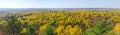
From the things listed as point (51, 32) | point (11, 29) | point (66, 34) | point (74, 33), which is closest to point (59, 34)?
point (66, 34)

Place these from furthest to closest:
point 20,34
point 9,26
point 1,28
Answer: point 1,28 < point 20,34 < point 9,26

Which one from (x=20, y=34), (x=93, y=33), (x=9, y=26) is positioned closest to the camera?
(x=93, y=33)

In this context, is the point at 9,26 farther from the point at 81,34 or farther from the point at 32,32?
the point at 81,34

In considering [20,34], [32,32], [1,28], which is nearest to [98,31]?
[32,32]

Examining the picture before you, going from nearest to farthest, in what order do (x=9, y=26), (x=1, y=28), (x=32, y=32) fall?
(x=32, y=32)
(x=9, y=26)
(x=1, y=28)

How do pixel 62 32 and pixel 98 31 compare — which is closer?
pixel 98 31

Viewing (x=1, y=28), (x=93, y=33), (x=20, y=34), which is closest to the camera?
(x=93, y=33)

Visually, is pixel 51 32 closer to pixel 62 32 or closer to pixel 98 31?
pixel 98 31

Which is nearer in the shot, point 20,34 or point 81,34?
point 81,34
